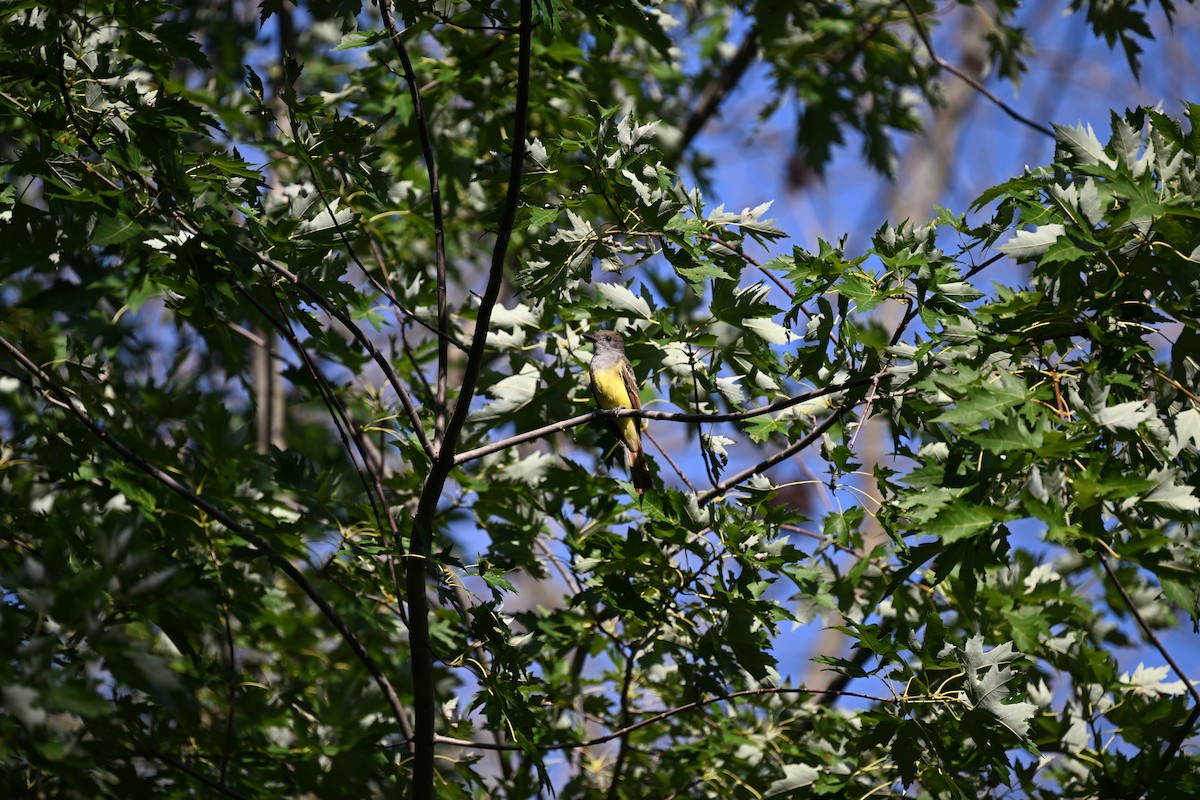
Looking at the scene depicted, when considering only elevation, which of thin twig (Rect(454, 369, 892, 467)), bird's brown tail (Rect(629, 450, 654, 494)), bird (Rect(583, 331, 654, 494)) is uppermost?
bird (Rect(583, 331, 654, 494))

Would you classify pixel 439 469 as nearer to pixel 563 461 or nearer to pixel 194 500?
pixel 194 500

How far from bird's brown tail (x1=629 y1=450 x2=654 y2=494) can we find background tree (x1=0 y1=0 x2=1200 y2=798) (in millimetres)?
57

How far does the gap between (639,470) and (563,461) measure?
15.3 inches

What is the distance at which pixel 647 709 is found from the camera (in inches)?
164

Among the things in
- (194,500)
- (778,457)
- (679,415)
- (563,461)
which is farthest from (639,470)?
(194,500)

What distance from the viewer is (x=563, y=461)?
3711 mm

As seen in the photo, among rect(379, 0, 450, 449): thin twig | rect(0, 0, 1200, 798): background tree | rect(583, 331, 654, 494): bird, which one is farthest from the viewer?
rect(583, 331, 654, 494): bird

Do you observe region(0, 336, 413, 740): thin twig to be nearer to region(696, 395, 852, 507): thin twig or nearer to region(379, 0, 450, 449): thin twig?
region(379, 0, 450, 449): thin twig

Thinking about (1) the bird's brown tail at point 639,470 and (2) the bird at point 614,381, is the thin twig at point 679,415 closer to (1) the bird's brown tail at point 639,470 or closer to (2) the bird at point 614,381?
(2) the bird at point 614,381

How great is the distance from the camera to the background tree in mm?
2391

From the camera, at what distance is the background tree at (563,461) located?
239 cm

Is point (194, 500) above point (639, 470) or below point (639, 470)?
below

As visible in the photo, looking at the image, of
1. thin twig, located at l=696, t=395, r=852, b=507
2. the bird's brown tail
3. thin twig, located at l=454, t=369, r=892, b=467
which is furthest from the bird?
thin twig, located at l=454, t=369, r=892, b=467

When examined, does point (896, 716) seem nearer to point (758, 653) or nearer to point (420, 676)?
point (758, 653)
